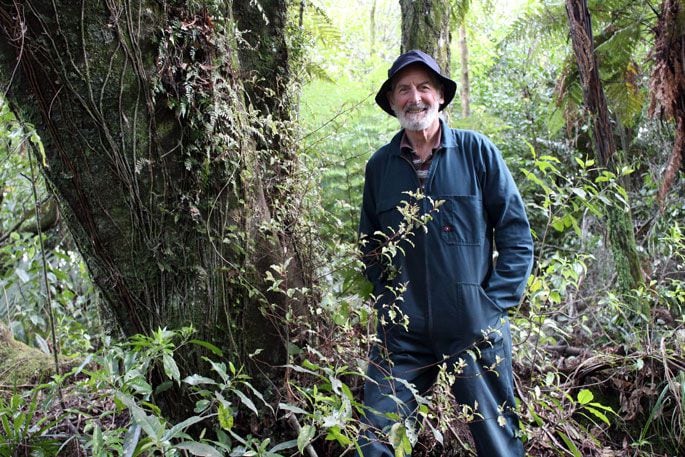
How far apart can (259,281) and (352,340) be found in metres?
0.60

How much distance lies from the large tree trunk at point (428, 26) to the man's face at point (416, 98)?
0.88 metres

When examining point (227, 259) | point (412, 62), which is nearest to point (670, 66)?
point (412, 62)

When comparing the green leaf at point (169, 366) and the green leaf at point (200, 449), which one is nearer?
the green leaf at point (200, 449)

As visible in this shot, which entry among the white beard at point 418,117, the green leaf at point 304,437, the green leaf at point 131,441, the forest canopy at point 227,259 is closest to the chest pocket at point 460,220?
the forest canopy at point 227,259

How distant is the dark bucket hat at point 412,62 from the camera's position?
11.0 ft

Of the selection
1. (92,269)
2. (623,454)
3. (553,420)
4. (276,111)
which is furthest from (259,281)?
(623,454)

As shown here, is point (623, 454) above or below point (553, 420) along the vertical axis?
below

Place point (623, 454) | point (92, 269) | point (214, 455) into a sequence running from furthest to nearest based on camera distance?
point (623, 454)
point (92, 269)
point (214, 455)

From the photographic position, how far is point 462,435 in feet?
11.2

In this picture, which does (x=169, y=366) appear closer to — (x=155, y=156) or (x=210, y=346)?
(x=210, y=346)

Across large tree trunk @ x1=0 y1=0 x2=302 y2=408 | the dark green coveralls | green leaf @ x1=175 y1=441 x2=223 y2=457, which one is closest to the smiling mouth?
the dark green coveralls

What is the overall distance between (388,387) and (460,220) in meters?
0.96

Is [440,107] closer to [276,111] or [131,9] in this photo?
[276,111]

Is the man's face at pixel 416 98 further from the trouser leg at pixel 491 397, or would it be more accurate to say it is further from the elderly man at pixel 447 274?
the trouser leg at pixel 491 397
